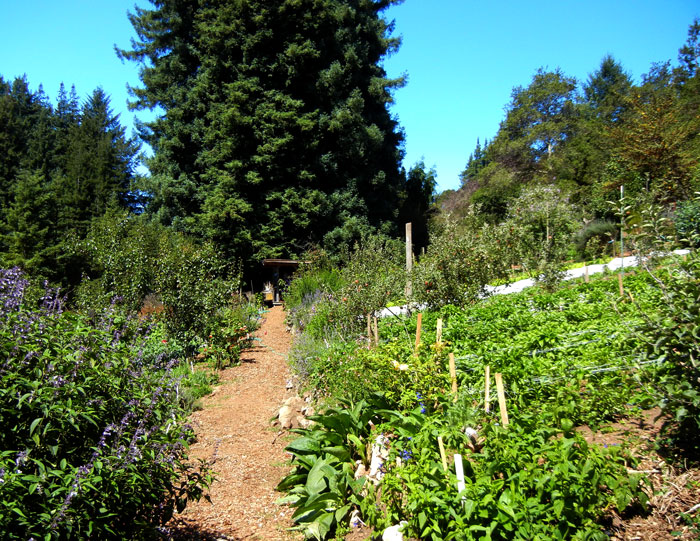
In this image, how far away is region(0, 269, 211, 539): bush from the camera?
6.26 feet

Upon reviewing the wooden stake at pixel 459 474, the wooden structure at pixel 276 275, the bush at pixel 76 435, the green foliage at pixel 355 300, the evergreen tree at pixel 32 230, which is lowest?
the wooden stake at pixel 459 474

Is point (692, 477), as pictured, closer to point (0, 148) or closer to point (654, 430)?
point (654, 430)

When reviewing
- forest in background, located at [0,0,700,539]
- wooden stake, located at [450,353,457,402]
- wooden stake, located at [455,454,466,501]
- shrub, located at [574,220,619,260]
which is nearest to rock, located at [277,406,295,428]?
forest in background, located at [0,0,700,539]

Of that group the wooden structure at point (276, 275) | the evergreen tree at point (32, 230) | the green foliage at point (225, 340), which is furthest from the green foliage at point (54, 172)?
the green foliage at point (225, 340)

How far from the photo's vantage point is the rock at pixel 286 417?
5.88 m

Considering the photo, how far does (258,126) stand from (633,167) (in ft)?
50.5

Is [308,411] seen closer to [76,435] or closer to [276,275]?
[76,435]

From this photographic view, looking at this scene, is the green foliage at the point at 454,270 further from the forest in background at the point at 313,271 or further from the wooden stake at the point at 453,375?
the wooden stake at the point at 453,375

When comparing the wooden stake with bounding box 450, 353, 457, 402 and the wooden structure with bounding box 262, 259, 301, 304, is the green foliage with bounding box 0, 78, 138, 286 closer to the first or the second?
the wooden structure with bounding box 262, 259, 301, 304

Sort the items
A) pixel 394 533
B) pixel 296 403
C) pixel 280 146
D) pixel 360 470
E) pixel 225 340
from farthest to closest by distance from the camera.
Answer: pixel 280 146 < pixel 225 340 < pixel 296 403 < pixel 360 470 < pixel 394 533

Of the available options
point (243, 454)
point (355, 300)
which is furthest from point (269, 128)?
point (243, 454)

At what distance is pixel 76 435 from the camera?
2.25m

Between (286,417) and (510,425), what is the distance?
3.51 m

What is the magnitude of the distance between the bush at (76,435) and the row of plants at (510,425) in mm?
1421
